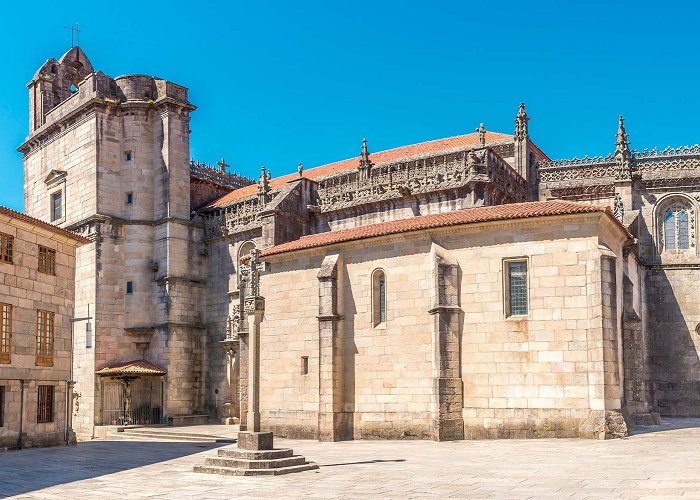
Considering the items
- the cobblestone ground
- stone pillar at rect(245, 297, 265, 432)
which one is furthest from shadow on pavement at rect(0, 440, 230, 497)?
stone pillar at rect(245, 297, 265, 432)

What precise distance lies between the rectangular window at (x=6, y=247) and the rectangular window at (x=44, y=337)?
7.75 ft

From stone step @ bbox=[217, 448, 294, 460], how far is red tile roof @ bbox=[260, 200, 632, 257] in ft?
32.1

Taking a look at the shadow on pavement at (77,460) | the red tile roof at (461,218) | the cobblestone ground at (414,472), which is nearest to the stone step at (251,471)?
the cobblestone ground at (414,472)

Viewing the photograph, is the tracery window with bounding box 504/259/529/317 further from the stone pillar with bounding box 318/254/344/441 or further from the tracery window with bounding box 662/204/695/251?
the tracery window with bounding box 662/204/695/251

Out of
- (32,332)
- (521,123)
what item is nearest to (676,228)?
(521,123)

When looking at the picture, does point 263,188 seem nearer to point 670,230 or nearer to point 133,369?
point 133,369

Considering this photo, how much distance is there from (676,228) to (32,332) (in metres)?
27.2

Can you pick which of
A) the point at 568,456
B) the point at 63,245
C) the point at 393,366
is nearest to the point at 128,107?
the point at 63,245

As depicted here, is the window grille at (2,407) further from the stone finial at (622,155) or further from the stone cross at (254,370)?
the stone finial at (622,155)

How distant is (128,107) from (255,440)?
2856 centimetres

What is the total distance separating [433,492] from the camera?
14.7 meters

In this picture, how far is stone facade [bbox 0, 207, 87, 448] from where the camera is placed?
2539 centimetres

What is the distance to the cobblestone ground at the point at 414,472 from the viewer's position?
48.8ft

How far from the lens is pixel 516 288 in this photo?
24.9 m
